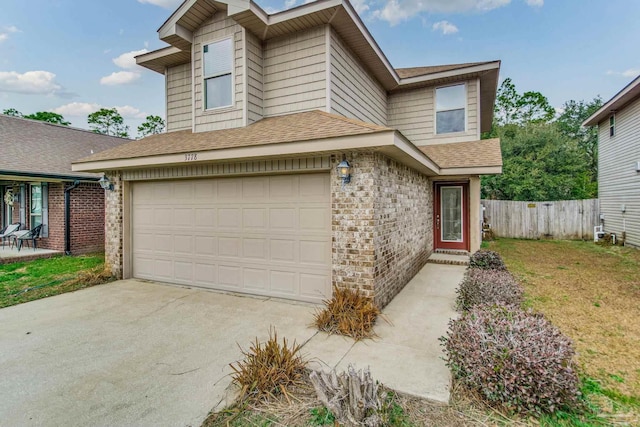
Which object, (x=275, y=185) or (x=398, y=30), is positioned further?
(x=398, y=30)

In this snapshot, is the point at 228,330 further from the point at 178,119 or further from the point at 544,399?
the point at 178,119

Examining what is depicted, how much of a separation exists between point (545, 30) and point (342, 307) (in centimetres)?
1887

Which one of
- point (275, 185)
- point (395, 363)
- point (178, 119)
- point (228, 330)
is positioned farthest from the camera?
point (178, 119)

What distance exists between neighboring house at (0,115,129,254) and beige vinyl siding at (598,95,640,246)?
58.9ft

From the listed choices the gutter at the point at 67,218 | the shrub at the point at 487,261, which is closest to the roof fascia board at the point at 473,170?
the shrub at the point at 487,261

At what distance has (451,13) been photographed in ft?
45.5

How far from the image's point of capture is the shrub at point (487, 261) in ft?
21.6

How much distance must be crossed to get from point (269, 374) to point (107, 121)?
38024 mm

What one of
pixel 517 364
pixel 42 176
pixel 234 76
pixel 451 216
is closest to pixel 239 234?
pixel 234 76

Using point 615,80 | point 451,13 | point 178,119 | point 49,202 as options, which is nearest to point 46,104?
point 49,202

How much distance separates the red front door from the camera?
32.3 ft

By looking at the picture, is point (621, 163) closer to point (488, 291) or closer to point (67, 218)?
point (488, 291)

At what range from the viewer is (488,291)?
186 inches

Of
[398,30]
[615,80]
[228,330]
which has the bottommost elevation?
[228,330]
